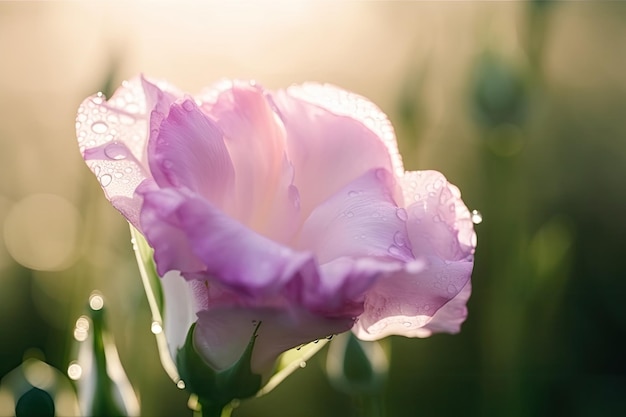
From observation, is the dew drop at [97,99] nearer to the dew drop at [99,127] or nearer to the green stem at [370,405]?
the dew drop at [99,127]

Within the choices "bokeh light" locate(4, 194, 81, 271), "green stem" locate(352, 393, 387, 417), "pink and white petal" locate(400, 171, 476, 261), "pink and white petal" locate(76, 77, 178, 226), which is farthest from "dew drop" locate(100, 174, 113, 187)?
"bokeh light" locate(4, 194, 81, 271)

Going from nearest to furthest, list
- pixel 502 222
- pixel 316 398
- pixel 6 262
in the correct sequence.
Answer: pixel 502 222, pixel 316 398, pixel 6 262

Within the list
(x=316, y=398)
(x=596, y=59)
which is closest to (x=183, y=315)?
(x=316, y=398)

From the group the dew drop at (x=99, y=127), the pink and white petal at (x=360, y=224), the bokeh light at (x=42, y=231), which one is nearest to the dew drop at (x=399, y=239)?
the pink and white petal at (x=360, y=224)

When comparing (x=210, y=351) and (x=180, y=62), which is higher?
(x=210, y=351)

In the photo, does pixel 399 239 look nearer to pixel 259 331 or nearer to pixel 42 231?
pixel 259 331

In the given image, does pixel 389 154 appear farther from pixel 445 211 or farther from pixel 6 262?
pixel 6 262

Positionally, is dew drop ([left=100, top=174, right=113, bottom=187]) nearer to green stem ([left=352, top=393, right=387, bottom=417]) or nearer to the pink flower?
the pink flower
